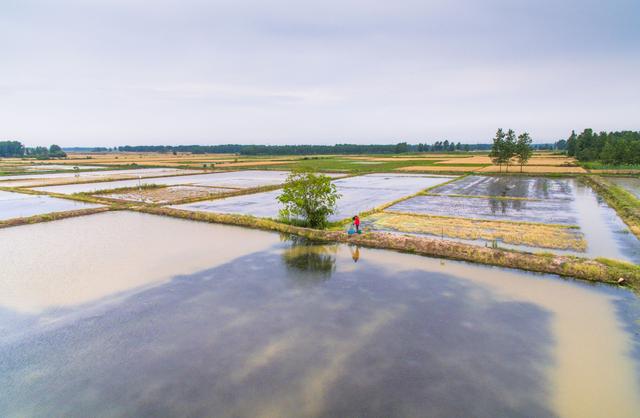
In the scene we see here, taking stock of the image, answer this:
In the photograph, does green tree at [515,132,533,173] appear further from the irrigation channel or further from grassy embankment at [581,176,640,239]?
the irrigation channel

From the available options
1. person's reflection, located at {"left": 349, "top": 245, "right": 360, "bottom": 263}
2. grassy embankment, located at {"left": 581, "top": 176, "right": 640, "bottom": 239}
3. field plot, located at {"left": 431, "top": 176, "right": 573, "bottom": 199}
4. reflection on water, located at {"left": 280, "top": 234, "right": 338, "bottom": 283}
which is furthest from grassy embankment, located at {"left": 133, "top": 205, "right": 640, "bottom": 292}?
field plot, located at {"left": 431, "top": 176, "right": 573, "bottom": 199}

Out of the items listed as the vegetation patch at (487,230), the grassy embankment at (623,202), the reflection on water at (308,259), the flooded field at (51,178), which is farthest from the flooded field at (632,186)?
the flooded field at (51,178)

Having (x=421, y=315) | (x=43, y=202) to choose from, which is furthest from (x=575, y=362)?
(x=43, y=202)

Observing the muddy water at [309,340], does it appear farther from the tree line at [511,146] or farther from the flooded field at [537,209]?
the tree line at [511,146]

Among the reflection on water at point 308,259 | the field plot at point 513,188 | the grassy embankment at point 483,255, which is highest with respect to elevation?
the field plot at point 513,188

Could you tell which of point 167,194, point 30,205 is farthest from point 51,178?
point 167,194

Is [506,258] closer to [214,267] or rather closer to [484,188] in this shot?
[214,267]
